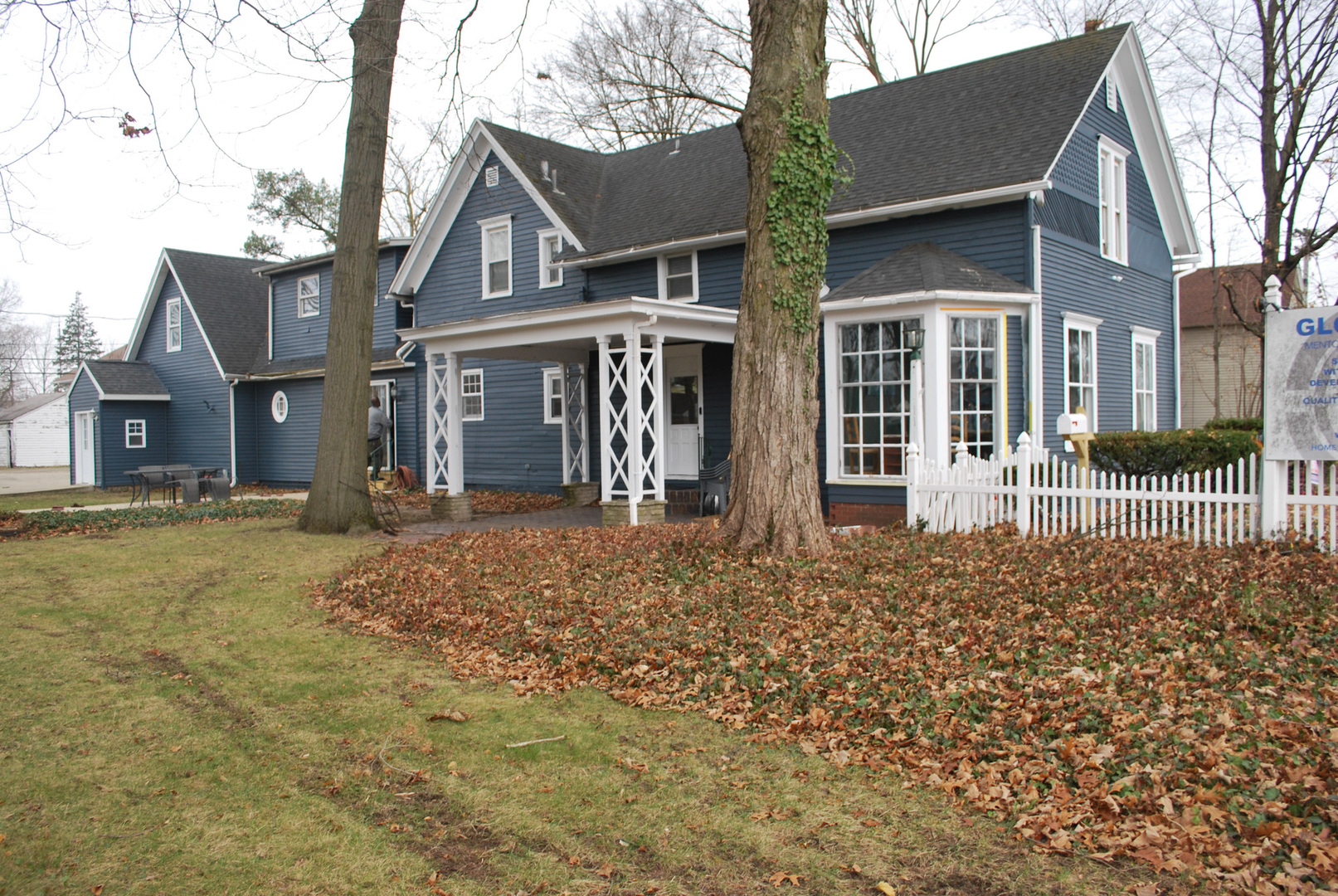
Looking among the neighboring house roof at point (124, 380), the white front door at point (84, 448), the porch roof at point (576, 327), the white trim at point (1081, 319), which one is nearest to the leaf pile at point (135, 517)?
the porch roof at point (576, 327)

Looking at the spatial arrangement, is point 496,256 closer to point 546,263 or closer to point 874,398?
point 546,263

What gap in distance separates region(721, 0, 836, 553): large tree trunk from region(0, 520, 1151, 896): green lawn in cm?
345

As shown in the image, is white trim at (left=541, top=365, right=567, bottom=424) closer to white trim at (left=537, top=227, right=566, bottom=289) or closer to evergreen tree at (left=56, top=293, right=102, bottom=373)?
white trim at (left=537, top=227, right=566, bottom=289)

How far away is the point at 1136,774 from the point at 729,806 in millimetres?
1831

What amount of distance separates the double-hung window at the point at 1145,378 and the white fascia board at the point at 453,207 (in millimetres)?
10677

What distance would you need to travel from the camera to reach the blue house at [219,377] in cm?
2592

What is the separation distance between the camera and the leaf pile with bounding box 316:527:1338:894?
3902 mm

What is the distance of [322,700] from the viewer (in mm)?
5820

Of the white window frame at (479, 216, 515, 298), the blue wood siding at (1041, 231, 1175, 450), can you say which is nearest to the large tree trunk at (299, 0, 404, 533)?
the white window frame at (479, 216, 515, 298)

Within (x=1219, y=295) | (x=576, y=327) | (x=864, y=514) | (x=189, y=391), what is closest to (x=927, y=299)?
(x=864, y=514)

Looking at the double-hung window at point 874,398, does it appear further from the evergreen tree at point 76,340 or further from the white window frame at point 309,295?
the evergreen tree at point 76,340

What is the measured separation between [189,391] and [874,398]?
23.4 m

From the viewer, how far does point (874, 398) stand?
1330 centimetres

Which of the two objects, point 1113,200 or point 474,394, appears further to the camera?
point 474,394
